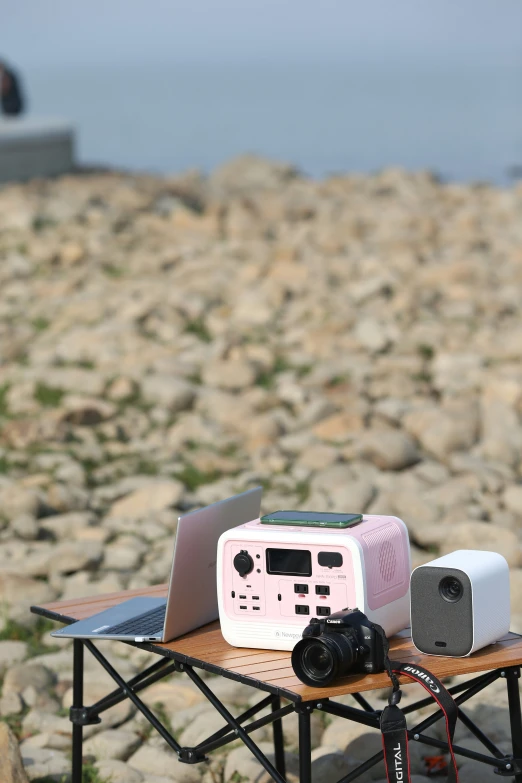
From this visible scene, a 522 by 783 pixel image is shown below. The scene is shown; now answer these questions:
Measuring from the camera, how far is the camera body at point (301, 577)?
3.28m

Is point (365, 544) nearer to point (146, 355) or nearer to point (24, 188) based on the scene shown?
point (146, 355)

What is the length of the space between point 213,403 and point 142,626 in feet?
17.1

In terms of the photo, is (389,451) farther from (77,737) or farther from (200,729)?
(77,737)

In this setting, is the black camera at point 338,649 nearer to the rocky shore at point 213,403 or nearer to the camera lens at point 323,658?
the camera lens at point 323,658

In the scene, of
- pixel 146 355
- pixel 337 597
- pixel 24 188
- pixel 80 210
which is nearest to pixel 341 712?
pixel 337 597

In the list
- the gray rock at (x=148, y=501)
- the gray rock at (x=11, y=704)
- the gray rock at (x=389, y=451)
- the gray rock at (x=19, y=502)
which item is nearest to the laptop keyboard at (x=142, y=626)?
Answer: the gray rock at (x=11, y=704)

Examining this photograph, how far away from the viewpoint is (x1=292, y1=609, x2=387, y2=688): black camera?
10.1 ft

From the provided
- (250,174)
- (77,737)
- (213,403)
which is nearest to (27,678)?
(77,737)

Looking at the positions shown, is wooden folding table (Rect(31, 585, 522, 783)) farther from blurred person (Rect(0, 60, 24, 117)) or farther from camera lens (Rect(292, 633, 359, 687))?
blurred person (Rect(0, 60, 24, 117))

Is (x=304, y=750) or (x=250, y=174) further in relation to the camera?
(x=250, y=174)

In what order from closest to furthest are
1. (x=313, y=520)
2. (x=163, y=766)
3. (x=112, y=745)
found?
(x=313, y=520) → (x=163, y=766) → (x=112, y=745)

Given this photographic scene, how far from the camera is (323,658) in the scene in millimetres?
3092

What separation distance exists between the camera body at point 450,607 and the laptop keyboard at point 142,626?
75 cm

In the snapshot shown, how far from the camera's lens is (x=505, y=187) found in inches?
816
